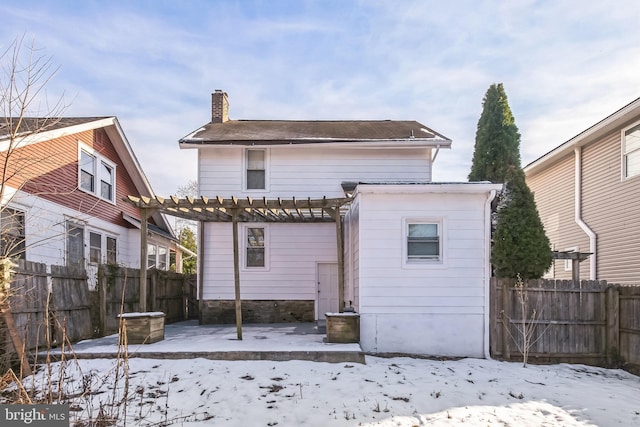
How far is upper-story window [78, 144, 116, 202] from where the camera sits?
42.4 ft

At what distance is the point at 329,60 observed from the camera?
1154 centimetres

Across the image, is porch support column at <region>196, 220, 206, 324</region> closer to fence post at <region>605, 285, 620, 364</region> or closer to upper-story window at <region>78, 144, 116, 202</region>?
upper-story window at <region>78, 144, 116, 202</region>

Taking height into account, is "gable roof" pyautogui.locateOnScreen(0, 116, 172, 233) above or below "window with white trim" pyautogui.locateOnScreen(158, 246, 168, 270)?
above

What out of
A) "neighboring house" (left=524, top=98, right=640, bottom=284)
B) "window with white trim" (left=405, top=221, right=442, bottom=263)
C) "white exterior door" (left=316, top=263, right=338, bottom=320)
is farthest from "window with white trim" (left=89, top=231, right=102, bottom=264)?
"neighboring house" (left=524, top=98, right=640, bottom=284)

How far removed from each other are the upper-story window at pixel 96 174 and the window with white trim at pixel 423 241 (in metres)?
9.12

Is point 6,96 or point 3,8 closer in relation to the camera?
point 6,96

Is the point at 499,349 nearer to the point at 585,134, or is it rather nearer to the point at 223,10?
the point at 585,134

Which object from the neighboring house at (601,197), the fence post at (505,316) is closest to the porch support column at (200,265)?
the fence post at (505,316)

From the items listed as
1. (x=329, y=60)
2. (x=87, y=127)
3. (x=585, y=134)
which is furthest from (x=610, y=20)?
(x=87, y=127)

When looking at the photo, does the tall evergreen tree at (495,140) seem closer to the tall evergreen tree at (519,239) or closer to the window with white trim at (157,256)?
the tall evergreen tree at (519,239)

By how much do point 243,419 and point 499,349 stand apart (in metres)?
5.78

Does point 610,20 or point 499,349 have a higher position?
point 610,20

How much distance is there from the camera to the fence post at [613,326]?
28.8 feet

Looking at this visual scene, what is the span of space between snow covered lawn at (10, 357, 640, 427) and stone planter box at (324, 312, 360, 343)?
789 millimetres
